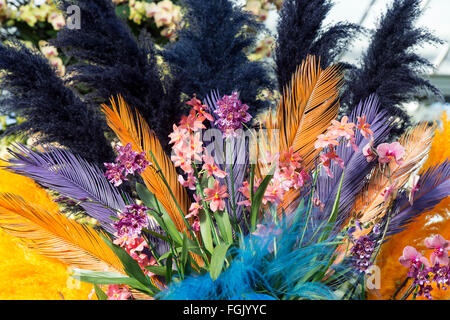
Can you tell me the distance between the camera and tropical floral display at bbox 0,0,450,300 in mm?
519

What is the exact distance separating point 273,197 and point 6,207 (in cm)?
33

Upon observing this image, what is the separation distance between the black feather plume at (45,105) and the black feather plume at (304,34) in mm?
314

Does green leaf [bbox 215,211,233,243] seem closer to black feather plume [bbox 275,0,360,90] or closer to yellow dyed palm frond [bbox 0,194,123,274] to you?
yellow dyed palm frond [bbox 0,194,123,274]

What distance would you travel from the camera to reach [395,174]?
1.97 feet

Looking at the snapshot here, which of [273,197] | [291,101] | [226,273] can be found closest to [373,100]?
[291,101]

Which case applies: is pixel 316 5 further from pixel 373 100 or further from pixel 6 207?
pixel 6 207

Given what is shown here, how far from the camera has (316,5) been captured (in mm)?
686

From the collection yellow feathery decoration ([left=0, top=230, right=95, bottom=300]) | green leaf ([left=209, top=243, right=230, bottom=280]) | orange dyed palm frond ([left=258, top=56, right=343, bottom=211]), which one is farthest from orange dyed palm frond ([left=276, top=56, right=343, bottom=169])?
yellow feathery decoration ([left=0, top=230, right=95, bottom=300])

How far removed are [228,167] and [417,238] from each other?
10.7 inches

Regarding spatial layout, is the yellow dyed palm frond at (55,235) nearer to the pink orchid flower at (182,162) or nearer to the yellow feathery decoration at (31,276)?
the yellow feathery decoration at (31,276)

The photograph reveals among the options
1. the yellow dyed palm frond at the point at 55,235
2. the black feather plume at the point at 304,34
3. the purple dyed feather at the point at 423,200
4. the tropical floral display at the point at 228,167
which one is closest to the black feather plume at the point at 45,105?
the tropical floral display at the point at 228,167

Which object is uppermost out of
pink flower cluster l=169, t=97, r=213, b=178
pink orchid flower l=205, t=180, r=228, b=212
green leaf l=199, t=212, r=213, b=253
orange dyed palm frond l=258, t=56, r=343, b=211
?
orange dyed palm frond l=258, t=56, r=343, b=211

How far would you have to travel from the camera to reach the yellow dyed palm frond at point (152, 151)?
632 mm

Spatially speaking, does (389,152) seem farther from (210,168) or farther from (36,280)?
(36,280)
